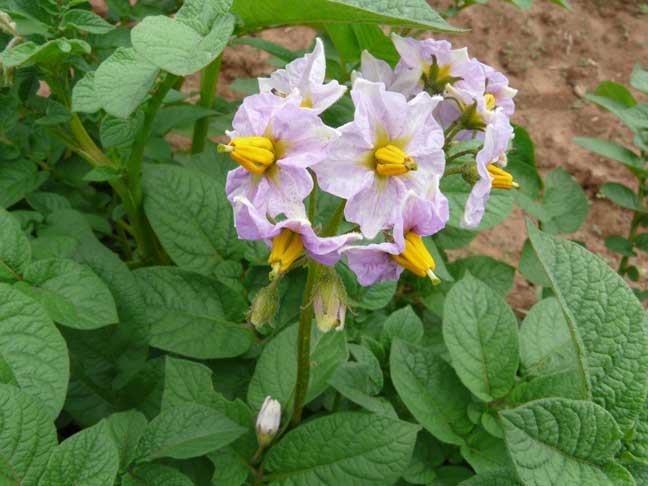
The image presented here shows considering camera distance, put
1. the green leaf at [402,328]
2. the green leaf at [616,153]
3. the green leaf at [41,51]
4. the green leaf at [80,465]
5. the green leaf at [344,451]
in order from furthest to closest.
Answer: the green leaf at [616,153] → the green leaf at [402,328] → the green leaf at [344,451] → the green leaf at [41,51] → the green leaf at [80,465]

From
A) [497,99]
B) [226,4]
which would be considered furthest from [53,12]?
[497,99]

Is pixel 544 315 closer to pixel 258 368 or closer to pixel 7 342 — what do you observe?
pixel 258 368

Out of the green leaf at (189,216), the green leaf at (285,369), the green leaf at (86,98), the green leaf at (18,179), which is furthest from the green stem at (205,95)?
the green leaf at (285,369)

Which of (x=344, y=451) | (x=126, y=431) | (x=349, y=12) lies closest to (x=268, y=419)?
(x=344, y=451)

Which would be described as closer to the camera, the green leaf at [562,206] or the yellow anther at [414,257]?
the yellow anther at [414,257]

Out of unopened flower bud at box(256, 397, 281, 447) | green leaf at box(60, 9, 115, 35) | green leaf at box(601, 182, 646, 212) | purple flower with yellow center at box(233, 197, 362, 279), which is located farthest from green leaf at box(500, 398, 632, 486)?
green leaf at box(601, 182, 646, 212)

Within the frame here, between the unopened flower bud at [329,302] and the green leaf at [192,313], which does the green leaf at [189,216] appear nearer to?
the green leaf at [192,313]

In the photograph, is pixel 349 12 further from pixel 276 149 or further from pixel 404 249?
pixel 404 249
